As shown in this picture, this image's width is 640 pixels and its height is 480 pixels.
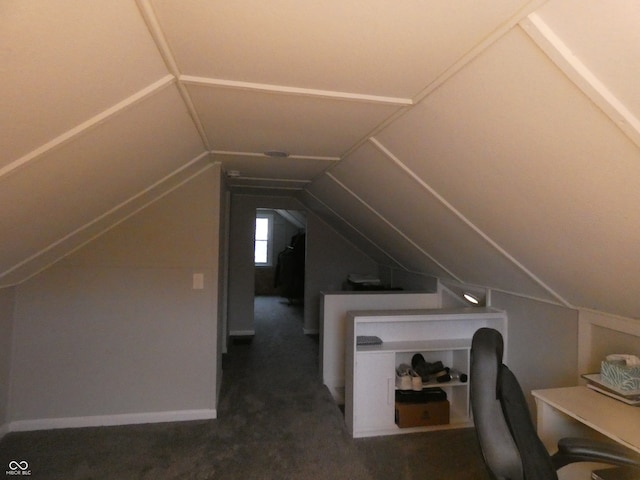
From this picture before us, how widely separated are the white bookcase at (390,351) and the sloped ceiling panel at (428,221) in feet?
1.24

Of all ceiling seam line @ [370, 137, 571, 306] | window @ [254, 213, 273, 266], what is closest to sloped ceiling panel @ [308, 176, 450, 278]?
ceiling seam line @ [370, 137, 571, 306]

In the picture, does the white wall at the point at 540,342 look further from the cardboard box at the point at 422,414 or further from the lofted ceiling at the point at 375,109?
the cardboard box at the point at 422,414

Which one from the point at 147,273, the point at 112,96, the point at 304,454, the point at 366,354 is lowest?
the point at 304,454

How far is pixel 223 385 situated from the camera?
3.72 meters

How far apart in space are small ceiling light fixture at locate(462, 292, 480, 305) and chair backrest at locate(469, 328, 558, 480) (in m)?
1.88

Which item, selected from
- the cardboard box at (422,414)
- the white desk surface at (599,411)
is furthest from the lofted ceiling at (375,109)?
the cardboard box at (422,414)

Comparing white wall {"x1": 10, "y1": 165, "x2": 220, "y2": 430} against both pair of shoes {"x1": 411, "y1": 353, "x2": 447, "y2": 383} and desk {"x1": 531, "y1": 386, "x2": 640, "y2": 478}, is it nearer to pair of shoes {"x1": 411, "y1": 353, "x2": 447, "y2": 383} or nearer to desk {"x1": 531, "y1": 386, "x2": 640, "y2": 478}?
pair of shoes {"x1": 411, "y1": 353, "x2": 447, "y2": 383}

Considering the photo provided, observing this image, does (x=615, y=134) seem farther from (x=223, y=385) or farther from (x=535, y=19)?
(x=223, y=385)

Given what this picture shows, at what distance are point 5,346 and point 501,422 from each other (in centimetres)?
335

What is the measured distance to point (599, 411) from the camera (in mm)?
1714

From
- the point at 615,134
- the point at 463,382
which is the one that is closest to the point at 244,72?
the point at 615,134

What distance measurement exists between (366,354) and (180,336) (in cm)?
Answer: 154

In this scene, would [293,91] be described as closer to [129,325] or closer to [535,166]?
[535,166]

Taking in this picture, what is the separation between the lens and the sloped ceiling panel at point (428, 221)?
2244 millimetres
